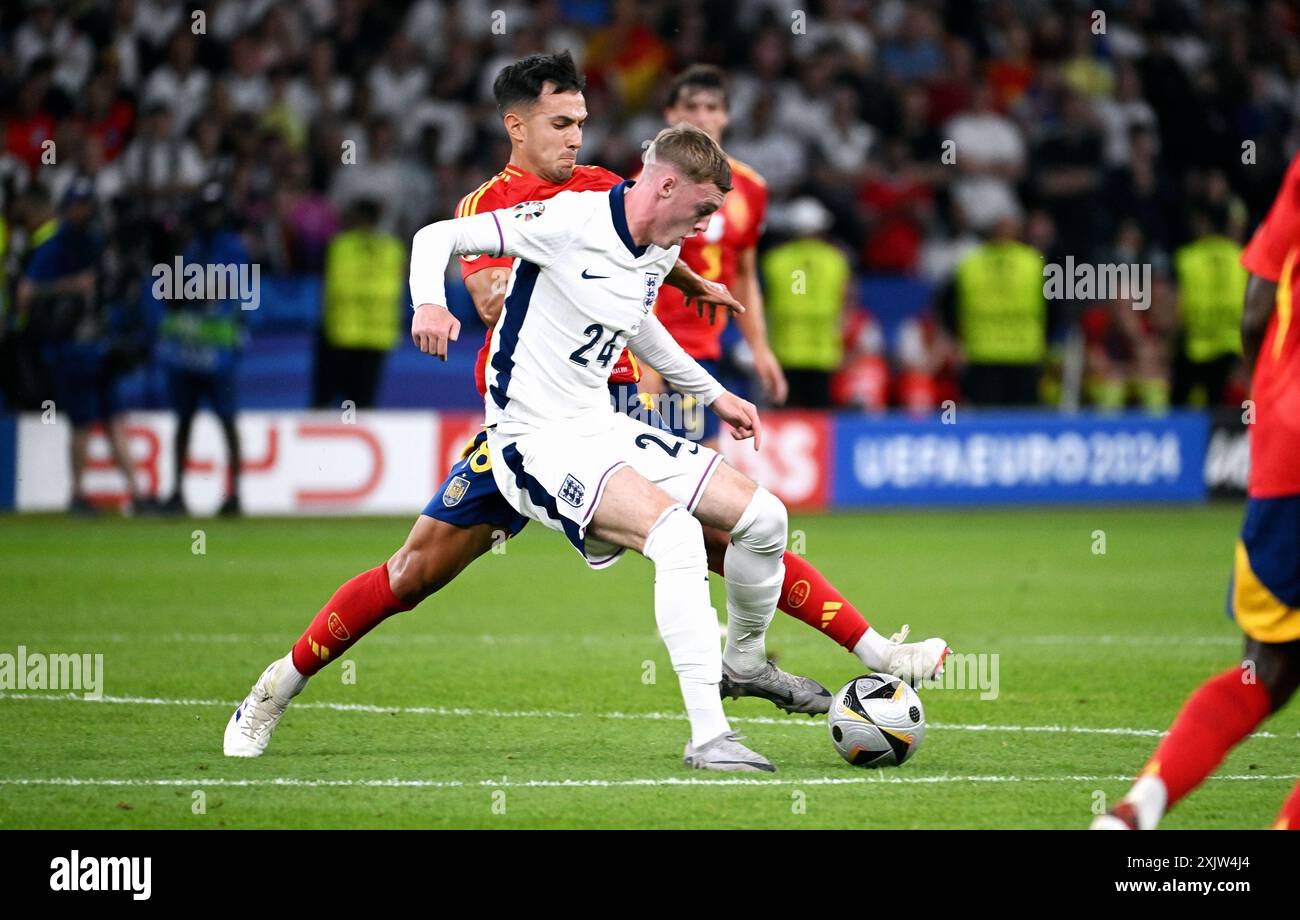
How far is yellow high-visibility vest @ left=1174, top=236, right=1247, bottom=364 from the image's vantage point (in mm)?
18203

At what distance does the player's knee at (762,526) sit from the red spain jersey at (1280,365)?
6.18 feet

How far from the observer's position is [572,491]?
585 centimetres

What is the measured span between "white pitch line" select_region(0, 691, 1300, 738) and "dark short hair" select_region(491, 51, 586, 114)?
7.47ft

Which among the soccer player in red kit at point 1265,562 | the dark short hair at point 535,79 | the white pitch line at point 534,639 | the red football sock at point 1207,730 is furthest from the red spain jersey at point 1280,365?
the white pitch line at point 534,639

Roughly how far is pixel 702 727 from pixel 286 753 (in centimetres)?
149

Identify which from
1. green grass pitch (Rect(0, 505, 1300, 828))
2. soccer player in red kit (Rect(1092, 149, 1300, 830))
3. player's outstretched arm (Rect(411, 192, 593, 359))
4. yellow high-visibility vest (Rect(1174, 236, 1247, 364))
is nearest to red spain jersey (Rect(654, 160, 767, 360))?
green grass pitch (Rect(0, 505, 1300, 828))

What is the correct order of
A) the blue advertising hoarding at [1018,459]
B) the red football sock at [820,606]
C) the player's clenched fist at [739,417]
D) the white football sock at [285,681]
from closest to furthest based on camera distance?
the player's clenched fist at [739,417] < the white football sock at [285,681] < the red football sock at [820,606] < the blue advertising hoarding at [1018,459]

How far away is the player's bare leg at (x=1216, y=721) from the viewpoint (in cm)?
431

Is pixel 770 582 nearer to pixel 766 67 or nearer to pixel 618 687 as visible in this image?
pixel 618 687

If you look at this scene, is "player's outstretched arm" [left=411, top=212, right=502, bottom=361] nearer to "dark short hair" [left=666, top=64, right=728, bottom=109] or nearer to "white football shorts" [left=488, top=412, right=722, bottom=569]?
"white football shorts" [left=488, top=412, right=722, bottom=569]

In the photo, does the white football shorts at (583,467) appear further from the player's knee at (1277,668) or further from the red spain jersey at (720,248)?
the red spain jersey at (720,248)

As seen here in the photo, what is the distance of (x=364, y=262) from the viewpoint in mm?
16750

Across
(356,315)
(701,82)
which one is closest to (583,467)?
(701,82)
